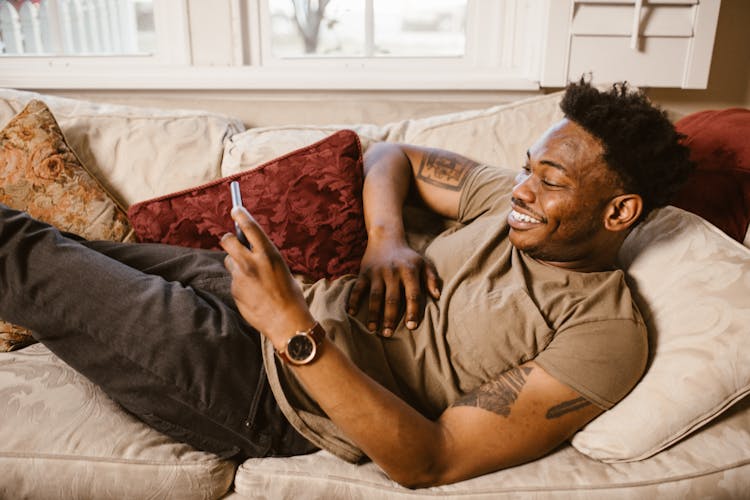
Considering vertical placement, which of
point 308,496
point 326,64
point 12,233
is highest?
point 326,64

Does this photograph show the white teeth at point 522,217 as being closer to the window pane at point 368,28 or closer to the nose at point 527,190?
the nose at point 527,190

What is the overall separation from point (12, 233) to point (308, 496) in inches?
33.6

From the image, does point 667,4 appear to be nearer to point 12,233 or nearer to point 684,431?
point 684,431

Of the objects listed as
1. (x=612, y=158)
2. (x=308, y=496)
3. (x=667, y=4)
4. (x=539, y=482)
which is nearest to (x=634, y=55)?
(x=667, y=4)

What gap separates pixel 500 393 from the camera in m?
1.00

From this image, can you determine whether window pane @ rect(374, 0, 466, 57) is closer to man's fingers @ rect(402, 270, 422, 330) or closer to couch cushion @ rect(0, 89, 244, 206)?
couch cushion @ rect(0, 89, 244, 206)

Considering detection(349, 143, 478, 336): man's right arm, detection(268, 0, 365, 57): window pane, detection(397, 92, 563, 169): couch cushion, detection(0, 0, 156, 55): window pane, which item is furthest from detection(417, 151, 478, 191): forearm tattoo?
detection(0, 0, 156, 55): window pane

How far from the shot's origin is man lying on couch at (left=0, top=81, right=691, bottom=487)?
976 millimetres

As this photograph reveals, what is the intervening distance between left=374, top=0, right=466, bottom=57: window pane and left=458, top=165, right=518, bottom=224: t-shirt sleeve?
0.94m

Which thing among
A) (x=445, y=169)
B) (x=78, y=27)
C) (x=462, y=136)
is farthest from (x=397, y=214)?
(x=78, y=27)

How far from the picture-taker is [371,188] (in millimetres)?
1535

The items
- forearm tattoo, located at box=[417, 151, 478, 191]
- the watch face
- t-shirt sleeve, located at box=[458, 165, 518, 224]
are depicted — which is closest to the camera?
the watch face

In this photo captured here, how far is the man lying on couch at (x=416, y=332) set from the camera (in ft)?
3.20

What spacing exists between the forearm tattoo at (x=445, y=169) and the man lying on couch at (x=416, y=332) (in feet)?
0.96
